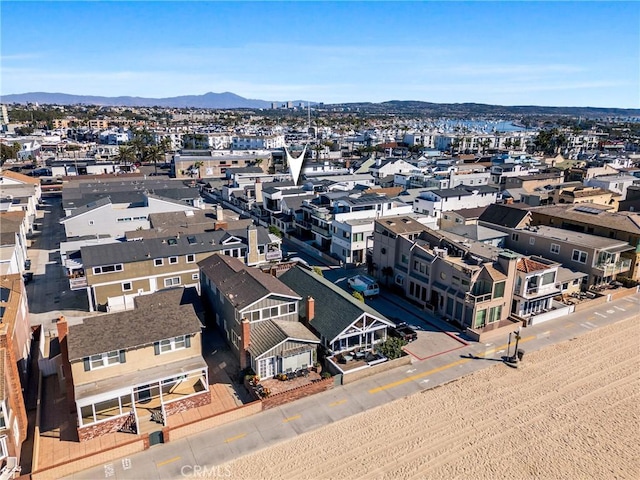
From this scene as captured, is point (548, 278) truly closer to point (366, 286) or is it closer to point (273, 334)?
point (366, 286)

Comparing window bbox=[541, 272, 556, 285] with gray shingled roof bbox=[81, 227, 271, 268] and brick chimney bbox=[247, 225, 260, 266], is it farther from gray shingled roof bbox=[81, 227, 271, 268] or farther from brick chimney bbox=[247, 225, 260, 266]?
brick chimney bbox=[247, 225, 260, 266]

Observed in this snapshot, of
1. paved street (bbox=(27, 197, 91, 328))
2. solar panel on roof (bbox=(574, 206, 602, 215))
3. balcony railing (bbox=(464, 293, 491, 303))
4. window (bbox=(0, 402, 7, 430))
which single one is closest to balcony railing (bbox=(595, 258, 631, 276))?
solar panel on roof (bbox=(574, 206, 602, 215))

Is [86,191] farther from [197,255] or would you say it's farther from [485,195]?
[485,195]

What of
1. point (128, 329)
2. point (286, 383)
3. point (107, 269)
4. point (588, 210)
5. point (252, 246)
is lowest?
point (286, 383)

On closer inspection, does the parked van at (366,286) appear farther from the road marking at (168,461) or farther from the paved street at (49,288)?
the paved street at (49,288)

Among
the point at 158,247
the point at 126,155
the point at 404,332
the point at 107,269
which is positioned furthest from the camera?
the point at 126,155

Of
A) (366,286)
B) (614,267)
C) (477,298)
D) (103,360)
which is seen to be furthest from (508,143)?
(103,360)

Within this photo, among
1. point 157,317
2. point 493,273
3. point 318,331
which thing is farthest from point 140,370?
point 493,273
